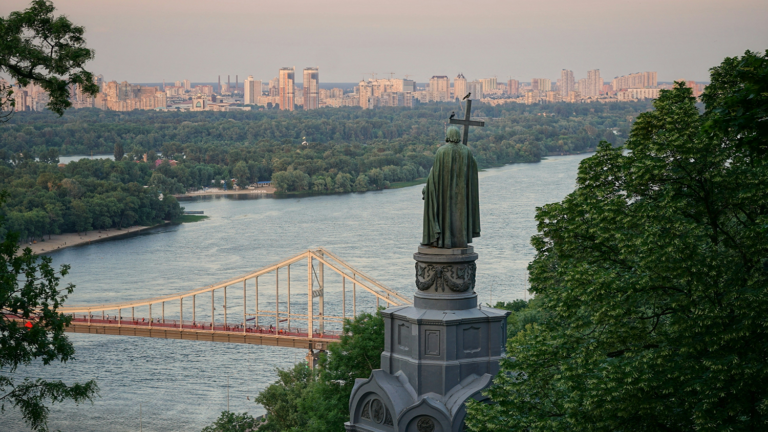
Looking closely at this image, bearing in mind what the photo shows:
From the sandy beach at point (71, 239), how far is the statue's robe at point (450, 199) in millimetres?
64054

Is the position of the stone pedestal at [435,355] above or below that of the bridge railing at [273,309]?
above

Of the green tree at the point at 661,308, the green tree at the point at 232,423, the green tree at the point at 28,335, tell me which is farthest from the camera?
the green tree at the point at 232,423

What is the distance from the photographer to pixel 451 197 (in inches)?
335

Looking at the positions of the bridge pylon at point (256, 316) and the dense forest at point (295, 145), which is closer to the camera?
the bridge pylon at point (256, 316)

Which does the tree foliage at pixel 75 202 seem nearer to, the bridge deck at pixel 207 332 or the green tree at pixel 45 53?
the bridge deck at pixel 207 332

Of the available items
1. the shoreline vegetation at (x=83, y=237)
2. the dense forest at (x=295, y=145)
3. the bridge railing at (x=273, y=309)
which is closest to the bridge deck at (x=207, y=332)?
the bridge railing at (x=273, y=309)

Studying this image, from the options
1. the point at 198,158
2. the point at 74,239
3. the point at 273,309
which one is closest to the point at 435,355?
the point at 273,309

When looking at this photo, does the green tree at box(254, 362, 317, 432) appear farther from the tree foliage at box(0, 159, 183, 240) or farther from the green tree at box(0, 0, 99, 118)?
the tree foliage at box(0, 159, 183, 240)

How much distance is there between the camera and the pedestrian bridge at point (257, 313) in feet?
136

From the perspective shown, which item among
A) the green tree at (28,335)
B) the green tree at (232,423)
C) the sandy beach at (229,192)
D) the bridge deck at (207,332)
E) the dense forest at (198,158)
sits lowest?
the bridge deck at (207,332)

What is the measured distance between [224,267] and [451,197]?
4981 centimetres

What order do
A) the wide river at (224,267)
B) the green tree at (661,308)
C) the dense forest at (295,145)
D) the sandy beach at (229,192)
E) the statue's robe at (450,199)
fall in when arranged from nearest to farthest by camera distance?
1. the green tree at (661,308)
2. the statue's robe at (450,199)
3. the wide river at (224,267)
4. the sandy beach at (229,192)
5. the dense forest at (295,145)

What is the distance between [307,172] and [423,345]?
9987 cm

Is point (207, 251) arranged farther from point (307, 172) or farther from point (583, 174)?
point (583, 174)
